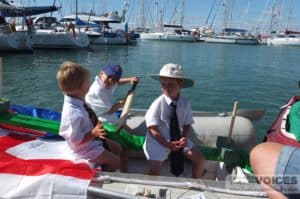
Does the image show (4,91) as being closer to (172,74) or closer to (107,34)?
(172,74)

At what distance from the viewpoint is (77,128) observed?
3.63 meters

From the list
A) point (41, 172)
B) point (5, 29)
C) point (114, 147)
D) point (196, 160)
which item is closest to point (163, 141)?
point (196, 160)

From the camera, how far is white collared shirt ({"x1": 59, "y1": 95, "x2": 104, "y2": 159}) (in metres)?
3.62

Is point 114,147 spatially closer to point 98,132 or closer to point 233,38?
point 98,132

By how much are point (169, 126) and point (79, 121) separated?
0.85 meters

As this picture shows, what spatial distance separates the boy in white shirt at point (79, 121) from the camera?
11.8 ft

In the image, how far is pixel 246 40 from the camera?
2741 inches

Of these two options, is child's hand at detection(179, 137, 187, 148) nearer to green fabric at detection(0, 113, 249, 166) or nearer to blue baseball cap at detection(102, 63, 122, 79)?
green fabric at detection(0, 113, 249, 166)

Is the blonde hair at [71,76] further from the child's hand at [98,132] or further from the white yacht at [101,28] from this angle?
the white yacht at [101,28]

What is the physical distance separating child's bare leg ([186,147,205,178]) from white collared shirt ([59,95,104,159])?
2.82 feet

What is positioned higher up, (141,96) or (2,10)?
(2,10)

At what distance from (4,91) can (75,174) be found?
12269mm

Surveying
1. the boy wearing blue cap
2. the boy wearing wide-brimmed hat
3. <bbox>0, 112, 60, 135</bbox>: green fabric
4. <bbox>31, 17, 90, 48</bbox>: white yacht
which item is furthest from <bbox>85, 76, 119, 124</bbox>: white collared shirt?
<bbox>31, 17, 90, 48</bbox>: white yacht

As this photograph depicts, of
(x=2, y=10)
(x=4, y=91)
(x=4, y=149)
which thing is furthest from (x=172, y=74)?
(x=2, y=10)
